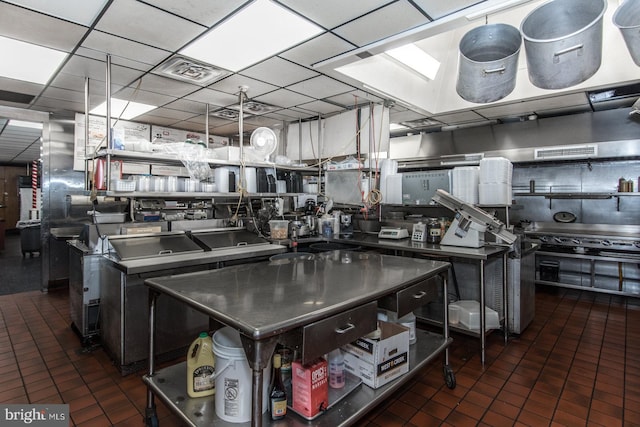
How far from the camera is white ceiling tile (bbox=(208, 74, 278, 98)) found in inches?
149

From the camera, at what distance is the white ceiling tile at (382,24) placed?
8.14 feet

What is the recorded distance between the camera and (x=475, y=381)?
2.61 metres

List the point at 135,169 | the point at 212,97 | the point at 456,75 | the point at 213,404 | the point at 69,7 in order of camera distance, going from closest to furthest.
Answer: the point at 213,404 → the point at 69,7 → the point at 212,97 → the point at 456,75 → the point at 135,169

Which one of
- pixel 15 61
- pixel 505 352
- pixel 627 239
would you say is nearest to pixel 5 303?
pixel 15 61

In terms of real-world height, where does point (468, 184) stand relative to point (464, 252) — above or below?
above

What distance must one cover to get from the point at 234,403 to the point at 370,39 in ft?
9.22

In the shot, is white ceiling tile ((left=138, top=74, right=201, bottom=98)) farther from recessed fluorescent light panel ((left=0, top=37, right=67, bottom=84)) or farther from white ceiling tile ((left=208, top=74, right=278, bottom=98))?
recessed fluorescent light panel ((left=0, top=37, right=67, bottom=84))

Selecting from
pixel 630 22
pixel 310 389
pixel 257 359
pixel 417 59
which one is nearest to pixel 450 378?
pixel 310 389

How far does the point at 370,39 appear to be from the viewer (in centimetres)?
292

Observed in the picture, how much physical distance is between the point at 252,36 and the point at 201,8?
52 centimetres

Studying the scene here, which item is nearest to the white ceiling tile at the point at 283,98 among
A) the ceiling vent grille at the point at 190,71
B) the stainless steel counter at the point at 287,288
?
the ceiling vent grille at the point at 190,71

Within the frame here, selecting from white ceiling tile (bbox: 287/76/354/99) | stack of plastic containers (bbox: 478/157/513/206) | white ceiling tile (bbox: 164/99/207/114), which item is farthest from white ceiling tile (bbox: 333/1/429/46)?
white ceiling tile (bbox: 164/99/207/114)

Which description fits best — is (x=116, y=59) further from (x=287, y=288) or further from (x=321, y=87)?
(x=287, y=288)

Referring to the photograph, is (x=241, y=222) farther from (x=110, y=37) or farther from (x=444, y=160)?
(x=444, y=160)
